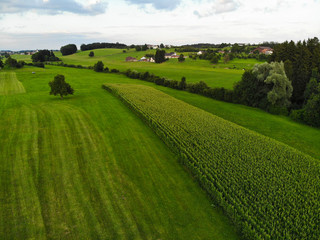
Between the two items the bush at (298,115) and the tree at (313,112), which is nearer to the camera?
the tree at (313,112)

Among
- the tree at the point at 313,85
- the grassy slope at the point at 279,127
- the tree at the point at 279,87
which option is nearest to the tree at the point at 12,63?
the grassy slope at the point at 279,127

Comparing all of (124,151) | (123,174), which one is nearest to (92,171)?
(123,174)

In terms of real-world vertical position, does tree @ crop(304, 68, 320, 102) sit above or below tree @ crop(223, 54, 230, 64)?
below

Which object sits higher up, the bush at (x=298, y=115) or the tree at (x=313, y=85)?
the tree at (x=313, y=85)

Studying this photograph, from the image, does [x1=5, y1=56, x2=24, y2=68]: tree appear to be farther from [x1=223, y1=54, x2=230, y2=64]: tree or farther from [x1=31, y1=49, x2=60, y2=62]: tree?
[x1=223, y1=54, x2=230, y2=64]: tree

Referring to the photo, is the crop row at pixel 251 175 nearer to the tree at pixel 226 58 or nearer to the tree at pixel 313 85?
the tree at pixel 313 85

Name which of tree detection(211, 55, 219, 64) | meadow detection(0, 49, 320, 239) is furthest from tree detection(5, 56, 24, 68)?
tree detection(211, 55, 219, 64)

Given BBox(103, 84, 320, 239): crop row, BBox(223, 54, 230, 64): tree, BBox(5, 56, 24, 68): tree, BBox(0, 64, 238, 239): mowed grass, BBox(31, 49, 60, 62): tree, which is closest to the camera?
BBox(103, 84, 320, 239): crop row
